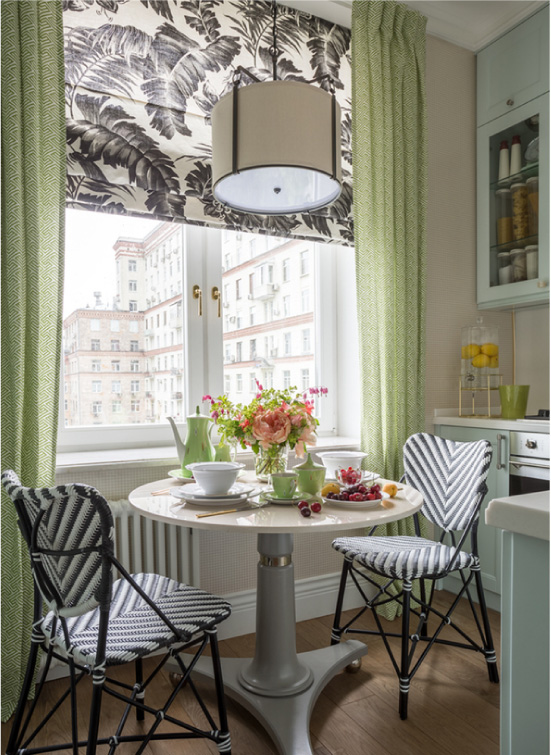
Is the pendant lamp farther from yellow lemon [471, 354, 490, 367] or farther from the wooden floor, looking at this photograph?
the wooden floor

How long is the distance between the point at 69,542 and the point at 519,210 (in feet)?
8.83

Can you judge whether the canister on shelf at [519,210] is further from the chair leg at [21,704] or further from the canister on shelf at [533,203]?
the chair leg at [21,704]

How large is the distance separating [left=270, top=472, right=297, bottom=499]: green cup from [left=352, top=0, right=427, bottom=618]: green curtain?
96 cm

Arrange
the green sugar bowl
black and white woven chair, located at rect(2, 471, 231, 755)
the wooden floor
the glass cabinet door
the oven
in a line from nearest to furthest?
black and white woven chair, located at rect(2, 471, 231, 755) < the wooden floor < the green sugar bowl < the oven < the glass cabinet door

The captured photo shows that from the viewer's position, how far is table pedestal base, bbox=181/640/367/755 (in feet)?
5.36

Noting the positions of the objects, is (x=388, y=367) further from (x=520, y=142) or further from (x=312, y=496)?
(x=520, y=142)

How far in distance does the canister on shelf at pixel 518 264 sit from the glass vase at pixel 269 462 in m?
1.74

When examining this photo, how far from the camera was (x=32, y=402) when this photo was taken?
1992 mm

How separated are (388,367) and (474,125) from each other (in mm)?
1570

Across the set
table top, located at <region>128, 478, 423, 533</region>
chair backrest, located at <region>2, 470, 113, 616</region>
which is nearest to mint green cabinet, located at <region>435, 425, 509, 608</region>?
table top, located at <region>128, 478, 423, 533</region>

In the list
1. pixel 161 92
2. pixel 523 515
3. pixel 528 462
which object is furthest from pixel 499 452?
pixel 161 92

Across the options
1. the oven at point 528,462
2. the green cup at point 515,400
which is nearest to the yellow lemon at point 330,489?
the oven at point 528,462

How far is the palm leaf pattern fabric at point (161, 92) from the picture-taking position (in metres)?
2.23

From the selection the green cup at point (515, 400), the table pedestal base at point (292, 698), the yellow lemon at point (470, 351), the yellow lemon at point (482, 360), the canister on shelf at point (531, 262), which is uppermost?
the canister on shelf at point (531, 262)
